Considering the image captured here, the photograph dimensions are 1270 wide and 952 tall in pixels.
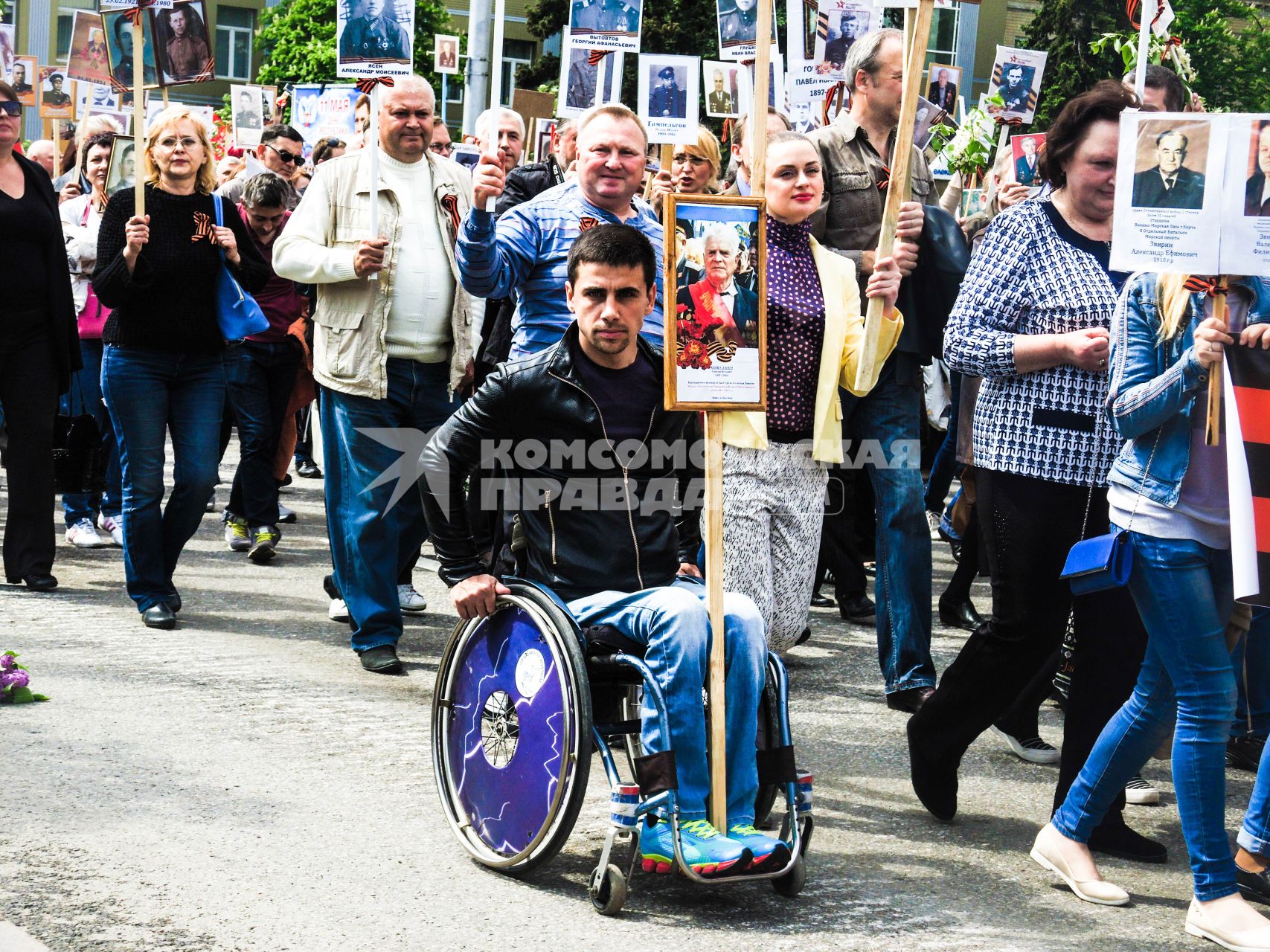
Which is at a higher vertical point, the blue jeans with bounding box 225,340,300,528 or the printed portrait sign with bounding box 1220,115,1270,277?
the printed portrait sign with bounding box 1220,115,1270,277

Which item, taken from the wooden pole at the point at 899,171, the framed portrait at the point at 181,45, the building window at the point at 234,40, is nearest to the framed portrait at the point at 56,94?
the framed portrait at the point at 181,45

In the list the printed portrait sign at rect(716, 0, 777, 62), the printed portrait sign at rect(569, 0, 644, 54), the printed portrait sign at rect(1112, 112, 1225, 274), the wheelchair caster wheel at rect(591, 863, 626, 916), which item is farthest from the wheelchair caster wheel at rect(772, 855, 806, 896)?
the printed portrait sign at rect(716, 0, 777, 62)

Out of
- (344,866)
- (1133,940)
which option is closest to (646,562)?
(344,866)

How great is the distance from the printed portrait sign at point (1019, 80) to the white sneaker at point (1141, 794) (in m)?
8.59

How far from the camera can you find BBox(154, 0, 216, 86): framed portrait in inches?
336

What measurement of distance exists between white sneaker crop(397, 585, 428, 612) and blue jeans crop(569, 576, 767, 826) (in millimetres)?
3766

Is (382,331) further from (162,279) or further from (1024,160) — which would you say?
(1024,160)

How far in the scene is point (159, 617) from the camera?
733 cm

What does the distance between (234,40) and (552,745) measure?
186 feet

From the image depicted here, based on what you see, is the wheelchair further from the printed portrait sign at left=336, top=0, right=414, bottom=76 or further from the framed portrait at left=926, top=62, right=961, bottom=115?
the framed portrait at left=926, top=62, right=961, bottom=115

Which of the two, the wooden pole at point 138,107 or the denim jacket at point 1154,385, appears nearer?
the denim jacket at point 1154,385

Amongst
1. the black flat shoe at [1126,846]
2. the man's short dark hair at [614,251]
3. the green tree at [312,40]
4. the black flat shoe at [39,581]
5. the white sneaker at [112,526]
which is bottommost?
the white sneaker at [112,526]

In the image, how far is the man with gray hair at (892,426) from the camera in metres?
6.21

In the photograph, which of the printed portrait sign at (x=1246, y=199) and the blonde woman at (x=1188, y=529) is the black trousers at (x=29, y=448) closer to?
the blonde woman at (x=1188, y=529)
